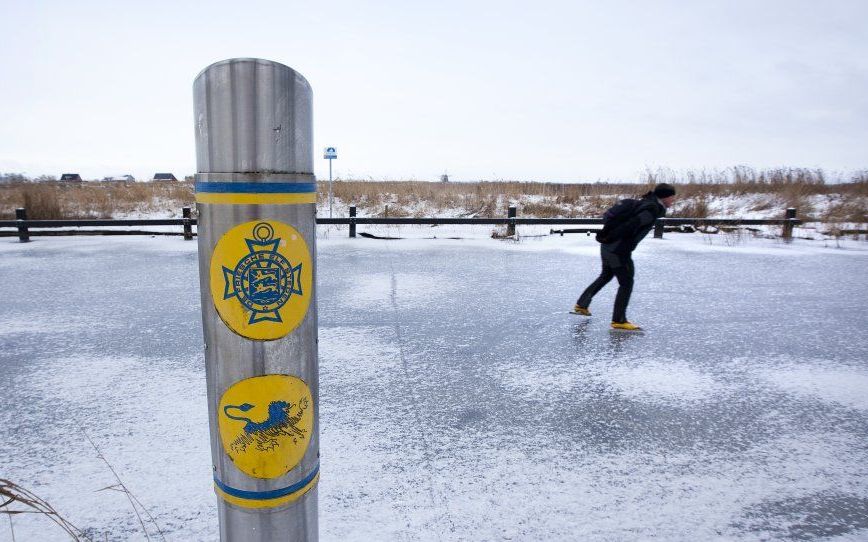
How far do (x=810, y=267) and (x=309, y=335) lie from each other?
11404 millimetres

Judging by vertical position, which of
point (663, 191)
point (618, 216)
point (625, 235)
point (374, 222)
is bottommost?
point (374, 222)

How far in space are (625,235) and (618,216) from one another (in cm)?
24

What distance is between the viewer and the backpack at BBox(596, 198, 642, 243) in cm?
570


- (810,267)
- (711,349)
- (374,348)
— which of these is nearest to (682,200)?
(810,267)

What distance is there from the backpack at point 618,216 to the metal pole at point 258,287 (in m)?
4.92

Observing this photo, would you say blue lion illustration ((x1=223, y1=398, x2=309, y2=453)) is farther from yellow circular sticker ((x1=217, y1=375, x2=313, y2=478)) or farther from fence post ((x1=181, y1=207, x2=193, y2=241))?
fence post ((x1=181, y1=207, x2=193, y2=241))

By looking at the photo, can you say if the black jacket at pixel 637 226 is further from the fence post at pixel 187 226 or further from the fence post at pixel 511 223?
the fence post at pixel 187 226

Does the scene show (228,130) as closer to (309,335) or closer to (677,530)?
(309,335)

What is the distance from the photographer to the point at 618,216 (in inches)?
227

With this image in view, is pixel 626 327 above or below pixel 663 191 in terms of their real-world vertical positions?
below

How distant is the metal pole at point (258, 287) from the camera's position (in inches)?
49.6

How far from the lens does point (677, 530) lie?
2.34 metres

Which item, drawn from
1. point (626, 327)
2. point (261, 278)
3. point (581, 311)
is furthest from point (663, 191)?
point (261, 278)

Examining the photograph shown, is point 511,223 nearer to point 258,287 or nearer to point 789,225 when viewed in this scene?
point 789,225
